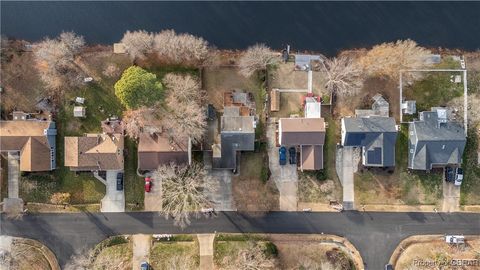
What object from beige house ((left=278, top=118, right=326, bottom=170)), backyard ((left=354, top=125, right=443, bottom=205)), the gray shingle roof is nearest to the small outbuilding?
beige house ((left=278, top=118, right=326, bottom=170))

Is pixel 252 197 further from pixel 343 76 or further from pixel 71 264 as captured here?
pixel 71 264

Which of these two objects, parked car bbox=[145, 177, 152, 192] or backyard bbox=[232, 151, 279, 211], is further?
backyard bbox=[232, 151, 279, 211]

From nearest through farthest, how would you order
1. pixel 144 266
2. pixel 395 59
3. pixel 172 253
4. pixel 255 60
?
pixel 395 59 → pixel 255 60 → pixel 144 266 → pixel 172 253

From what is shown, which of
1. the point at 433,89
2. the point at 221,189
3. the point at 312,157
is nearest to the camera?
the point at 312,157

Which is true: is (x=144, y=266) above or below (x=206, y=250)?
below

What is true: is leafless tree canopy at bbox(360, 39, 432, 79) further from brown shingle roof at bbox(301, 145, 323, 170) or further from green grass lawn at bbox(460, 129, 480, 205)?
green grass lawn at bbox(460, 129, 480, 205)

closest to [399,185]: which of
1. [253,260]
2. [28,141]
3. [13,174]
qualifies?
[253,260]

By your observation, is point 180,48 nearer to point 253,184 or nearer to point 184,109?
point 184,109

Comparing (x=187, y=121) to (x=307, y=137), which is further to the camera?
(x=307, y=137)
